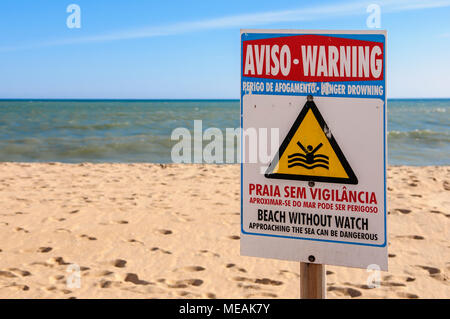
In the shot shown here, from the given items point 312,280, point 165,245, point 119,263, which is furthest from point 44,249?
point 312,280

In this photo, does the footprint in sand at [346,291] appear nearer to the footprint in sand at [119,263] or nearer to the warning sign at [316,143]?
the footprint in sand at [119,263]

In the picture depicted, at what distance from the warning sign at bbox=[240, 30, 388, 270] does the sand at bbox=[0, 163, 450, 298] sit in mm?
1889

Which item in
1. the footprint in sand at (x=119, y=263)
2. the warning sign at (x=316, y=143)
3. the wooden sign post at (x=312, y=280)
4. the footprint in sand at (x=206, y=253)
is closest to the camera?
the warning sign at (x=316, y=143)

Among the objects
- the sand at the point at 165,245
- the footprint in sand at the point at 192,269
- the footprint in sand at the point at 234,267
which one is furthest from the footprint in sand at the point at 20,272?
the footprint in sand at the point at 234,267

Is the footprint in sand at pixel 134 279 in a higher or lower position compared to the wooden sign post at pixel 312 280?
lower

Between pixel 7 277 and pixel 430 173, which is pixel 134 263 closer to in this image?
pixel 7 277

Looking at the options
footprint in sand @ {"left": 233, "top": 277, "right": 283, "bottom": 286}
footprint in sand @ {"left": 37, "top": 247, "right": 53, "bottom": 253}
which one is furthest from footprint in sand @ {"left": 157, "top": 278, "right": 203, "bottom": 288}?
footprint in sand @ {"left": 37, "top": 247, "right": 53, "bottom": 253}

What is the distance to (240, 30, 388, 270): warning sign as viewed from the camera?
1.43m

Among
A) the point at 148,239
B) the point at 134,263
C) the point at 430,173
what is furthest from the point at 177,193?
the point at 430,173

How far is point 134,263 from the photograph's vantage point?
12.9 ft

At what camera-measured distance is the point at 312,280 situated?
1.64 m

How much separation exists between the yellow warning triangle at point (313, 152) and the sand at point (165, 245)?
2011 mm

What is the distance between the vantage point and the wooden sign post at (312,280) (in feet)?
5.30

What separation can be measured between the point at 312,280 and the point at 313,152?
506mm
